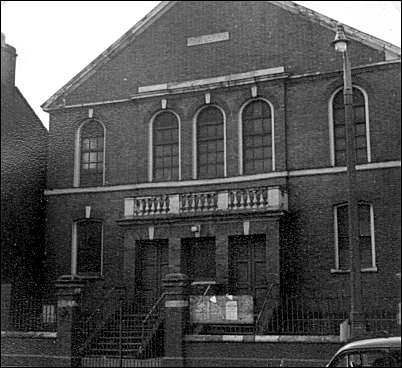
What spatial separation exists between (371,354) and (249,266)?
202 centimetres

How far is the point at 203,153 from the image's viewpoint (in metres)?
7.24

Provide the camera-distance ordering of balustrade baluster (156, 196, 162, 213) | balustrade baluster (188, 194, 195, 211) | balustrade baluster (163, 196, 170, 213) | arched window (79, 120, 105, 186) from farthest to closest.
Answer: balustrade baluster (163, 196, 170, 213)
balustrade baluster (156, 196, 162, 213)
balustrade baluster (188, 194, 195, 211)
arched window (79, 120, 105, 186)

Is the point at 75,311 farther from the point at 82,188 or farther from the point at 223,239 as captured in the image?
the point at 223,239

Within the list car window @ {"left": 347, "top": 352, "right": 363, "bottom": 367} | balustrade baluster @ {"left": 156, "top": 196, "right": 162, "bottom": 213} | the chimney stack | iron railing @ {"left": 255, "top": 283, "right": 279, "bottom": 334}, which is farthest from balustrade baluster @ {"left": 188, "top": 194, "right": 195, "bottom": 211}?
the chimney stack

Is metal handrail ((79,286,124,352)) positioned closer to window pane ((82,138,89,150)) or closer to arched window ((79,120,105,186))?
arched window ((79,120,105,186))

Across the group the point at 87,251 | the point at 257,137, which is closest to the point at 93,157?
the point at 87,251

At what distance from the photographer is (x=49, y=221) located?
3660mm

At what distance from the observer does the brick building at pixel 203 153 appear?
3619mm

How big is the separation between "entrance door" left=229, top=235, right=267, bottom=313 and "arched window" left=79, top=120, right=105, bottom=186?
1856 mm

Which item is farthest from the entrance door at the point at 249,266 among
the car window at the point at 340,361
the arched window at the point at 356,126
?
the car window at the point at 340,361

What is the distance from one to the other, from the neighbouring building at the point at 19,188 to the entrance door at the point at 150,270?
1123mm

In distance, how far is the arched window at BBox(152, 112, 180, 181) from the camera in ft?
18.4

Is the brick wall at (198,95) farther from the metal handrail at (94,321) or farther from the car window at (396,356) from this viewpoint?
the car window at (396,356)

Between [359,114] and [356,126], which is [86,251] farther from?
[359,114]
